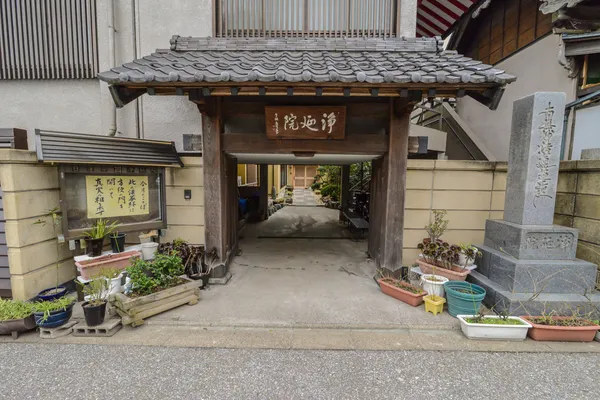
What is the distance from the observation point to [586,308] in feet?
14.0

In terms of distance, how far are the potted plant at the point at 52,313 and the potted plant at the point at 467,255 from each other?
6961mm

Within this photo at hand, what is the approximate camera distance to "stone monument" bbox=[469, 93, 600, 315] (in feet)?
14.4

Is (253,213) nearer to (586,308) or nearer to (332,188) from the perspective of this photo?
(332,188)

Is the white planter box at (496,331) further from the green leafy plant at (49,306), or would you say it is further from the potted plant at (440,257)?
the green leafy plant at (49,306)

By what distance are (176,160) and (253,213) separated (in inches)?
298

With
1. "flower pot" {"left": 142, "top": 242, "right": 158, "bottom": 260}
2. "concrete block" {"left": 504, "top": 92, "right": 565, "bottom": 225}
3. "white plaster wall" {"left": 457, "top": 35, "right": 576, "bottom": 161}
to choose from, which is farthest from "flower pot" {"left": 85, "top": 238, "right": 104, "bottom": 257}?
"white plaster wall" {"left": 457, "top": 35, "right": 576, "bottom": 161}

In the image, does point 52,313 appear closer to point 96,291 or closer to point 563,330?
point 96,291

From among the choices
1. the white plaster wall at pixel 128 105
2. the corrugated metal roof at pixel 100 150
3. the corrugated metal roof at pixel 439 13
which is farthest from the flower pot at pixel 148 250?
the corrugated metal roof at pixel 439 13

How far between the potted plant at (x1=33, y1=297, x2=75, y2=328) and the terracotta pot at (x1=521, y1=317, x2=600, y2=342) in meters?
7.04

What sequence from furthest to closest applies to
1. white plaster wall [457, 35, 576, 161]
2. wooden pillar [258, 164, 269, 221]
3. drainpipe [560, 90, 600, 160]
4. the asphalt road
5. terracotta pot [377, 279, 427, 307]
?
wooden pillar [258, 164, 269, 221]
white plaster wall [457, 35, 576, 161]
drainpipe [560, 90, 600, 160]
terracotta pot [377, 279, 427, 307]
the asphalt road

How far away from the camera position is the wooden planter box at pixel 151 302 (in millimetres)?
4059

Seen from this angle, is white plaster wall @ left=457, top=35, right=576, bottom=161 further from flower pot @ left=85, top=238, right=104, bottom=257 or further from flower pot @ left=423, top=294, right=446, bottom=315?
flower pot @ left=85, top=238, right=104, bottom=257

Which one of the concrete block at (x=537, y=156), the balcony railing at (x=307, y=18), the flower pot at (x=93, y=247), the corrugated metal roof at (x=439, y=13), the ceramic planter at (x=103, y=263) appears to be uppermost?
the corrugated metal roof at (x=439, y=13)

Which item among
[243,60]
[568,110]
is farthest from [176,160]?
[568,110]
